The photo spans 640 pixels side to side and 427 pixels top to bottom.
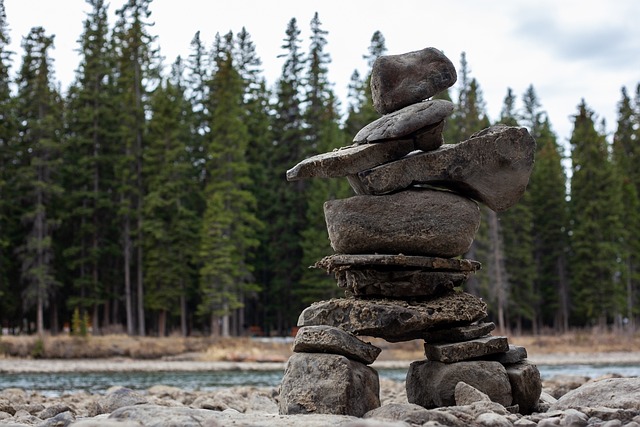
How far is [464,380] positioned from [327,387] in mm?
1905

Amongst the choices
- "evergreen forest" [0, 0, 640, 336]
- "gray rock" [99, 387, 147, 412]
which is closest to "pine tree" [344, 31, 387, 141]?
"evergreen forest" [0, 0, 640, 336]

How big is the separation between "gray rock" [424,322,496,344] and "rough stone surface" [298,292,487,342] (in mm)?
103

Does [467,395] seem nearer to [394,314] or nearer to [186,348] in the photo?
[394,314]

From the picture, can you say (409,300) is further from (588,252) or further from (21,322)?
(588,252)

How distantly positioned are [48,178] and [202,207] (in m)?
12.7

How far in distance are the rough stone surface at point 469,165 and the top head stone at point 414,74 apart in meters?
1.03

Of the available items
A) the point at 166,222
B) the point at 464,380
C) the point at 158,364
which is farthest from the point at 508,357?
the point at 166,222

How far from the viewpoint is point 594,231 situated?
62.3m

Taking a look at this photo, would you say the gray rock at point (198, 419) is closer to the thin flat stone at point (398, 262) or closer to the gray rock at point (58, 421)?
the gray rock at point (58, 421)

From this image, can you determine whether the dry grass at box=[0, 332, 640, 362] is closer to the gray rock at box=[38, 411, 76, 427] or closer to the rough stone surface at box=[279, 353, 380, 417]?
the rough stone surface at box=[279, 353, 380, 417]

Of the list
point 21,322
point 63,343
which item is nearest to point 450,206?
point 63,343

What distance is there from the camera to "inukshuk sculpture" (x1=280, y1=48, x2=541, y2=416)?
10484 millimetres

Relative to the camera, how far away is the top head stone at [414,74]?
11.6m

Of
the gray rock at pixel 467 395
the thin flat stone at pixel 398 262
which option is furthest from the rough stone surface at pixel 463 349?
the thin flat stone at pixel 398 262
